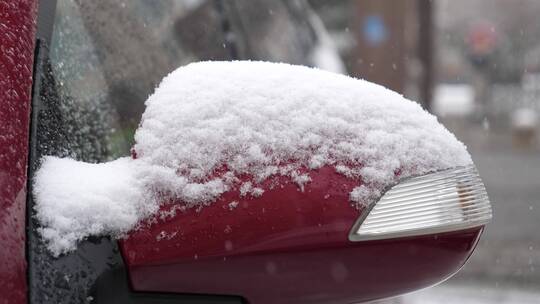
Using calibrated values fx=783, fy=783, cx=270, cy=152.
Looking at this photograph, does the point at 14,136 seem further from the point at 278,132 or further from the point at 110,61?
the point at 110,61

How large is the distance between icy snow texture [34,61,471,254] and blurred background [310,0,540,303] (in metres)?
1.83

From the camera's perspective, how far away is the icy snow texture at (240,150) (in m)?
1.13

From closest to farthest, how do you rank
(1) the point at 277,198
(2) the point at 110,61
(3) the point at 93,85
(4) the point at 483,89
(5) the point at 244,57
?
(1) the point at 277,198
(3) the point at 93,85
(2) the point at 110,61
(5) the point at 244,57
(4) the point at 483,89

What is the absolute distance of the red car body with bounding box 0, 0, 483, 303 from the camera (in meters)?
1.10

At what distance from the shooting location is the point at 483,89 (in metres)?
24.9

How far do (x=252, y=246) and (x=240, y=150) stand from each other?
0.14m

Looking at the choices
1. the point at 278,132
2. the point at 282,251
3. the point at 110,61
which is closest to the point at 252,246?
the point at 282,251

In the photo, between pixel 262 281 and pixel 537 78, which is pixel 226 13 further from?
pixel 537 78

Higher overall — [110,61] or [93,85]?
[110,61]

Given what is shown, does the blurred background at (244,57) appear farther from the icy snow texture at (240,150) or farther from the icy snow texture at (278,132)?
the icy snow texture at (278,132)

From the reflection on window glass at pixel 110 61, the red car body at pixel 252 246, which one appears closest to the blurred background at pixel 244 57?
the reflection on window glass at pixel 110 61

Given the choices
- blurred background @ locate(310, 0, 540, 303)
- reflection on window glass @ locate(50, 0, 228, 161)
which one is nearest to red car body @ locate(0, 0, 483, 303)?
reflection on window glass @ locate(50, 0, 228, 161)

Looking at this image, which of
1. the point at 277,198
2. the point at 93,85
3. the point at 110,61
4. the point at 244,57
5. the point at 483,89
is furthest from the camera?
the point at 483,89

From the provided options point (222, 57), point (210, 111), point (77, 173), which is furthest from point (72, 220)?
point (222, 57)
